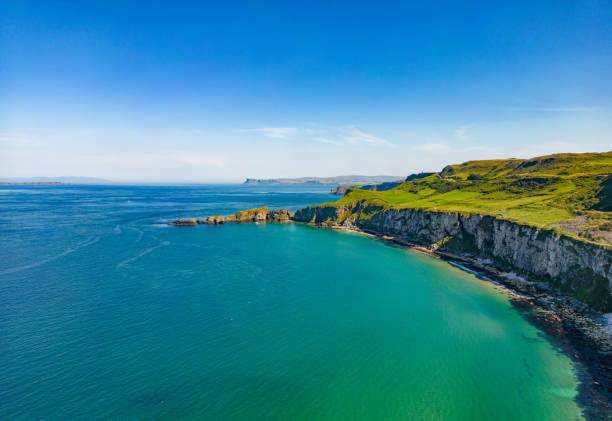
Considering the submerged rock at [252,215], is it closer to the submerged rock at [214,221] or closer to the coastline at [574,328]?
the submerged rock at [214,221]

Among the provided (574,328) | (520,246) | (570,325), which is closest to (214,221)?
(520,246)

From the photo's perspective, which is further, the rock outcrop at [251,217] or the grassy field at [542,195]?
the rock outcrop at [251,217]

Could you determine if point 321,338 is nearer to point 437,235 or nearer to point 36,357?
point 36,357

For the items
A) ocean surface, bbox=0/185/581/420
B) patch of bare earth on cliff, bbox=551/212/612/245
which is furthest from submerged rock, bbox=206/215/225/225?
patch of bare earth on cliff, bbox=551/212/612/245

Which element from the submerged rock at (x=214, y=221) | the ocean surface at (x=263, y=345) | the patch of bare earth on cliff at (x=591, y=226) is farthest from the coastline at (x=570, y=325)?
the submerged rock at (x=214, y=221)

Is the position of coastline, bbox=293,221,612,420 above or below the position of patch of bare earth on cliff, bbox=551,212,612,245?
below

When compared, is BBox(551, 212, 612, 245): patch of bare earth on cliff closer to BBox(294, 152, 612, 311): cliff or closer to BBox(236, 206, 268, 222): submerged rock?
BBox(294, 152, 612, 311): cliff
